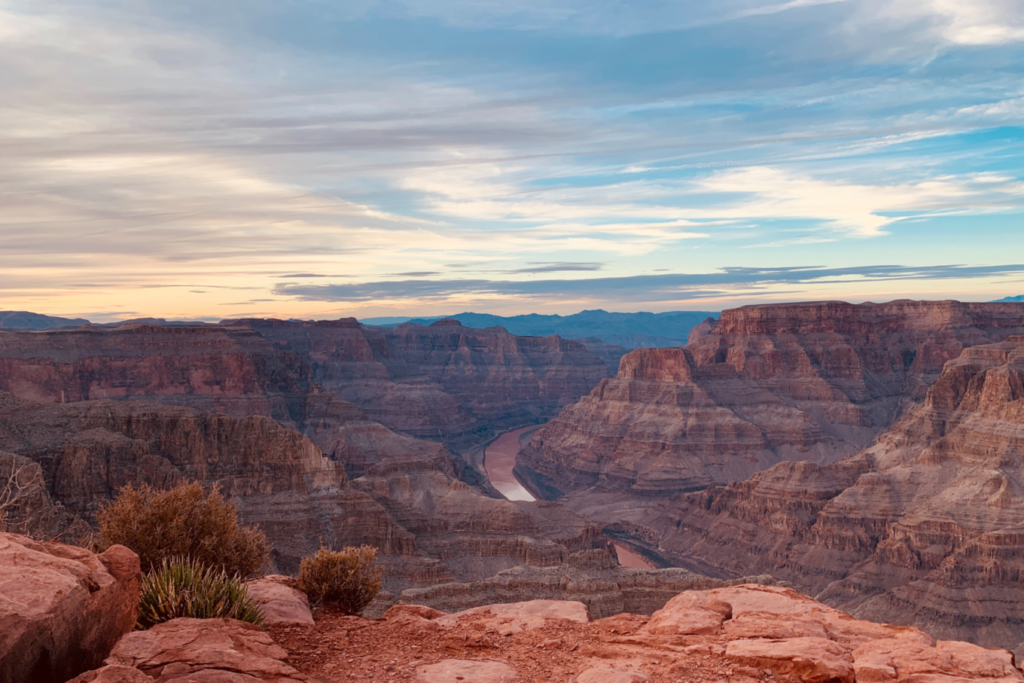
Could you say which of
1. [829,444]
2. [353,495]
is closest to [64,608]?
[353,495]

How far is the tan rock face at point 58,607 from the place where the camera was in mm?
10875

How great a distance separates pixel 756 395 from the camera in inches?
5635

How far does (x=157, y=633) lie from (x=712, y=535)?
8737 cm

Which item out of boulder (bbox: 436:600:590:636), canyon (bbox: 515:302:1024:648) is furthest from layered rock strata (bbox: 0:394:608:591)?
boulder (bbox: 436:600:590:636)

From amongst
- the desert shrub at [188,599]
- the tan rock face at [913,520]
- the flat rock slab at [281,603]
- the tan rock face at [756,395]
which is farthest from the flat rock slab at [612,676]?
the tan rock face at [756,395]

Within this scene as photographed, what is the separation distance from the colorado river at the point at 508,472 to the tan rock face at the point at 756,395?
378 cm

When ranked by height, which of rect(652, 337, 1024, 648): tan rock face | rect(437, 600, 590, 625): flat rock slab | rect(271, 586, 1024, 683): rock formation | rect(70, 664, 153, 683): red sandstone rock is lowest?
rect(652, 337, 1024, 648): tan rock face

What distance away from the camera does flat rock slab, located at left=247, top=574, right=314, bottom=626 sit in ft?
54.8

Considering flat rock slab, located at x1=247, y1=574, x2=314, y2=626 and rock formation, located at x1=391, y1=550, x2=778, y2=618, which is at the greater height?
flat rock slab, located at x1=247, y1=574, x2=314, y2=626

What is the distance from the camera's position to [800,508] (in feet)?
289

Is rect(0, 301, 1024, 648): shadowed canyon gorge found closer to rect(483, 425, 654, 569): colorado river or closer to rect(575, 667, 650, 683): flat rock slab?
rect(483, 425, 654, 569): colorado river

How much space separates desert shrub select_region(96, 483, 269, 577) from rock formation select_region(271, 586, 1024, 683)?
3.77 meters

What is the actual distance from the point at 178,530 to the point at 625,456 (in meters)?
117

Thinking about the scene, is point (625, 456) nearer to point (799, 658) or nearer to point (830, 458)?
point (830, 458)
